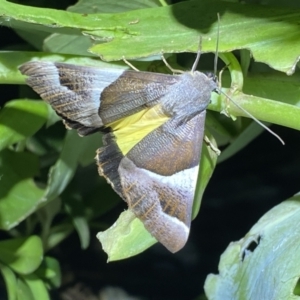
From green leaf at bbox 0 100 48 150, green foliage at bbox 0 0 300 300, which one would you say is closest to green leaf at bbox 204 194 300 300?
green foliage at bbox 0 0 300 300

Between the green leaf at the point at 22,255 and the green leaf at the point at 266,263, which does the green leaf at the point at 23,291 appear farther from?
the green leaf at the point at 266,263

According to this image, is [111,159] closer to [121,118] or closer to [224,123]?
[121,118]

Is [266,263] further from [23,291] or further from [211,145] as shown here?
[23,291]

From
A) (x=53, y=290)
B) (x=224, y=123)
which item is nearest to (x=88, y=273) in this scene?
(x=53, y=290)

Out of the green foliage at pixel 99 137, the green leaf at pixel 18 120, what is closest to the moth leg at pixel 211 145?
the green foliage at pixel 99 137

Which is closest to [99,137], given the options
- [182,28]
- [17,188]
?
[17,188]

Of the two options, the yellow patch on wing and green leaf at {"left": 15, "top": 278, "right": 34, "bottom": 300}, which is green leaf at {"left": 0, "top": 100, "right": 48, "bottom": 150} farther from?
green leaf at {"left": 15, "top": 278, "right": 34, "bottom": 300}
